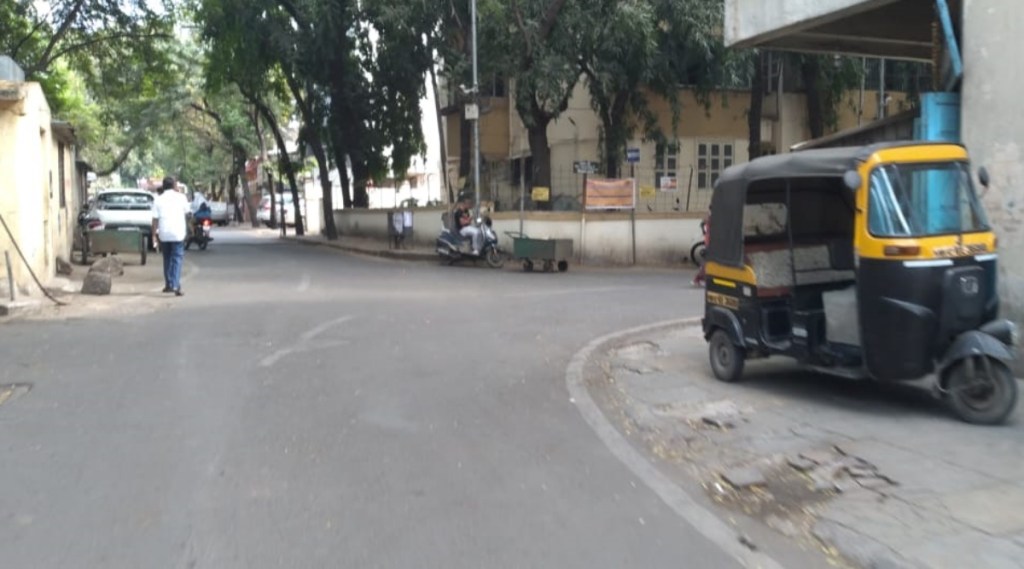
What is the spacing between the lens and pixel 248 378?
9406 mm

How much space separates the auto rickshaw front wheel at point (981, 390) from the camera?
7.30 metres

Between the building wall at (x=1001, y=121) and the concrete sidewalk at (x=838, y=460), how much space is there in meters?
1.73

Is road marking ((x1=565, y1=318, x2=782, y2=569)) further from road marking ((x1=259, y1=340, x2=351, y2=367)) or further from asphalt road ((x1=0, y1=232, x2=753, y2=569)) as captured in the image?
road marking ((x1=259, y1=340, x2=351, y2=367))

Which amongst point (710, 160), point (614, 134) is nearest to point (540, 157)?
point (614, 134)

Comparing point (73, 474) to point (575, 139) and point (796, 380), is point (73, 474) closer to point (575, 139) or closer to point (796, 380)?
point (796, 380)

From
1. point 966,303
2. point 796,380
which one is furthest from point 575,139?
point 966,303

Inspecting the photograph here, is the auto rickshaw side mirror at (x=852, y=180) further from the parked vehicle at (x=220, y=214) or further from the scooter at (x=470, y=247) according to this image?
the parked vehicle at (x=220, y=214)

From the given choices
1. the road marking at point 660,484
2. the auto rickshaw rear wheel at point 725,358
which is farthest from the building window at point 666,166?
the auto rickshaw rear wheel at point 725,358

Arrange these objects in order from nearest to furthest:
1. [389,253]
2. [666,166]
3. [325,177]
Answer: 1. [389,253]
2. [666,166]
3. [325,177]

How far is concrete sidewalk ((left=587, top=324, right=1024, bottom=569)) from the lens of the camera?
5301 mm

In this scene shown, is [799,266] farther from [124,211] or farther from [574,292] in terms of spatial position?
[124,211]

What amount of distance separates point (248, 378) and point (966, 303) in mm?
6304

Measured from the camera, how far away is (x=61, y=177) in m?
21.1

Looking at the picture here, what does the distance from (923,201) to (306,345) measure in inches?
268
